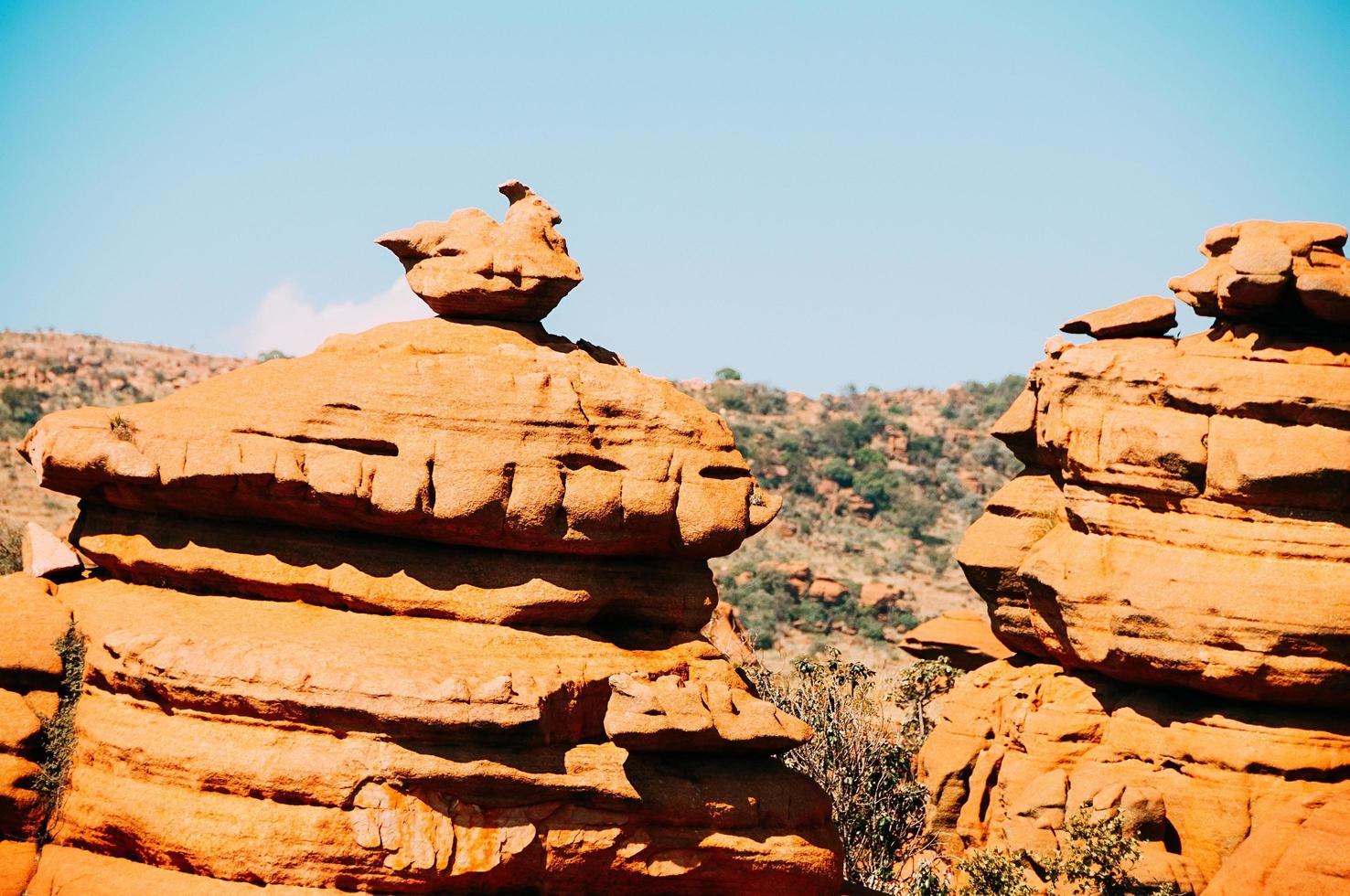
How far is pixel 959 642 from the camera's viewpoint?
83.0 feet

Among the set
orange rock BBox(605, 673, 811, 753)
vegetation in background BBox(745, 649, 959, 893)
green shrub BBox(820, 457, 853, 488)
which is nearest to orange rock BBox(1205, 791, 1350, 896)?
vegetation in background BBox(745, 649, 959, 893)

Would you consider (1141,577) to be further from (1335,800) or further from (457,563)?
(457,563)

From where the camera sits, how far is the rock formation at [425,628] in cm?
1292

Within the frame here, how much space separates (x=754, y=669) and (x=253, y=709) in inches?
572

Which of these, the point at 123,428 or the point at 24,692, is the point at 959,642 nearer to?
the point at 123,428

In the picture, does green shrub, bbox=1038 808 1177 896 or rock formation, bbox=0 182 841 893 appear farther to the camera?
green shrub, bbox=1038 808 1177 896

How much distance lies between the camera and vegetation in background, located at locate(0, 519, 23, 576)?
2441 cm

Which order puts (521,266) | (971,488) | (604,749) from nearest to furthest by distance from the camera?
1. (604,749)
2. (521,266)
3. (971,488)

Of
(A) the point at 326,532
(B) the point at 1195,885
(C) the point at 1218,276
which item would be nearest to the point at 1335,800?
(B) the point at 1195,885

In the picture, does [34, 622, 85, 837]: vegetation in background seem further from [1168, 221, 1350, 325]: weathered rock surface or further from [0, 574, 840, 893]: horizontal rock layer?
[1168, 221, 1350, 325]: weathered rock surface

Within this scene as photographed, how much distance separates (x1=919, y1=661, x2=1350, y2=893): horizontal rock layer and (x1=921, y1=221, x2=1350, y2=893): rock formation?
1.1 inches

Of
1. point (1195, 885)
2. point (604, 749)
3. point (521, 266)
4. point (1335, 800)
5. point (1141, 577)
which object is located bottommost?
point (1195, 885)

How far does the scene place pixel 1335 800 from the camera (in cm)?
1744

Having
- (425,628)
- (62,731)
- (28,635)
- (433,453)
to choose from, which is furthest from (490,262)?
(62,731)
